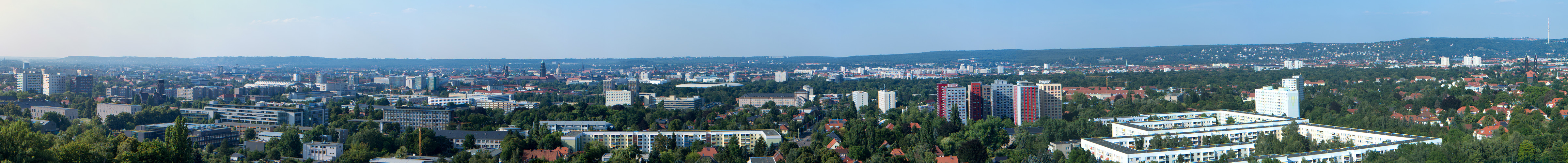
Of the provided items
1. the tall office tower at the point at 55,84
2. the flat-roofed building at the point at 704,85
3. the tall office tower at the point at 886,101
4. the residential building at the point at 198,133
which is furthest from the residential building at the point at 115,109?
the flat-roofed building at the point at 704,85

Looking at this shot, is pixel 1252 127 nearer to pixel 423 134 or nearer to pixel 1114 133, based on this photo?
pixel 1114 133

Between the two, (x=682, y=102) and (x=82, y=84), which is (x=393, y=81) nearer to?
(x=82, y=84)

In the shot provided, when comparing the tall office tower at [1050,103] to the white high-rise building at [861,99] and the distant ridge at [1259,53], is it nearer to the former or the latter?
the white high-rise building at [861,99]

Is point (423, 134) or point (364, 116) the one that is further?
point (364, 116)

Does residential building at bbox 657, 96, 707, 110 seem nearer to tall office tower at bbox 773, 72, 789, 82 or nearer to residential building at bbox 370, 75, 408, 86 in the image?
residential building at bbox 370, 75, 408, 86

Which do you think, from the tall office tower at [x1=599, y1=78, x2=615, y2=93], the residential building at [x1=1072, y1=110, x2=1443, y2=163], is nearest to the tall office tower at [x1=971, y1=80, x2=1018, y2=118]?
the residential building at [x1=1072, y1=110, x2=1443, y2=163]

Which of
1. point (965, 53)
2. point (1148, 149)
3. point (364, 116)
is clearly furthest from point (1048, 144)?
point (965, 53)
